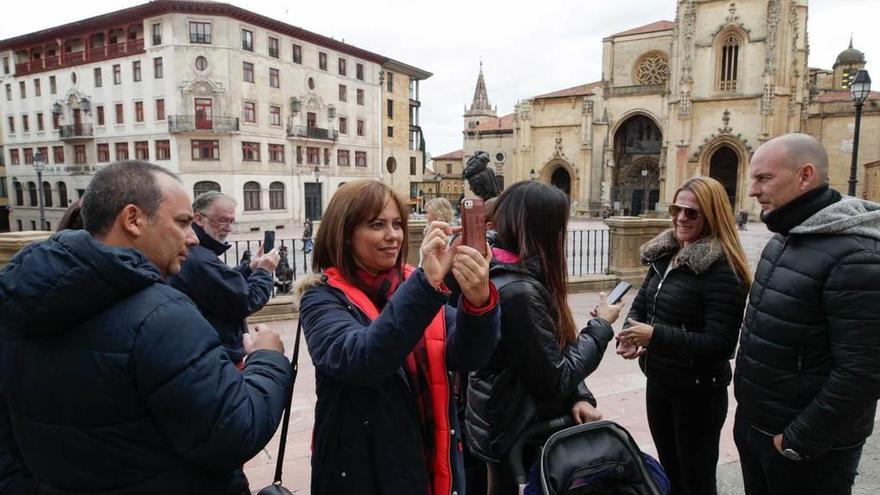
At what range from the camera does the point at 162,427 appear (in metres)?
1.35

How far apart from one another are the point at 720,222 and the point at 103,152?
1751 inches

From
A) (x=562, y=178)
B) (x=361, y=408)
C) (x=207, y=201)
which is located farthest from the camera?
(x=562, y=178)

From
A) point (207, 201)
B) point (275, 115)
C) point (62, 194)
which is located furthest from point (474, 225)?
point (62, 194)

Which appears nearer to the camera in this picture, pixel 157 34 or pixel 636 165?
pixel 157 34

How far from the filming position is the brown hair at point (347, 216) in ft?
6.19

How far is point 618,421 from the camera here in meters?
4.39

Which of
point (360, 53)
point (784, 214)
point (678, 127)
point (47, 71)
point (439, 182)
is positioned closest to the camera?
point (784, 214)

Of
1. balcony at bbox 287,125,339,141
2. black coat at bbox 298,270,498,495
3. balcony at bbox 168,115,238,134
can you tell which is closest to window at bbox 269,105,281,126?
balcony at bbox 287,125,339,141

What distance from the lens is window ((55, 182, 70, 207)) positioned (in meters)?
40.0

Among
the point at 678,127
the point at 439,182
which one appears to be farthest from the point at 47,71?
the point at 678,127

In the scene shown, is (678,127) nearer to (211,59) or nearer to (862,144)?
(862,144)

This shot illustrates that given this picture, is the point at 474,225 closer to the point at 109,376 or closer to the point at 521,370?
the point at 521,370

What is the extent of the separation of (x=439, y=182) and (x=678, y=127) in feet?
96.7

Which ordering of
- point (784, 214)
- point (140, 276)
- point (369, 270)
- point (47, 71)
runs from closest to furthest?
point (140, 276)
point (369, 270)
point (784, 214)
point (47, 71)
